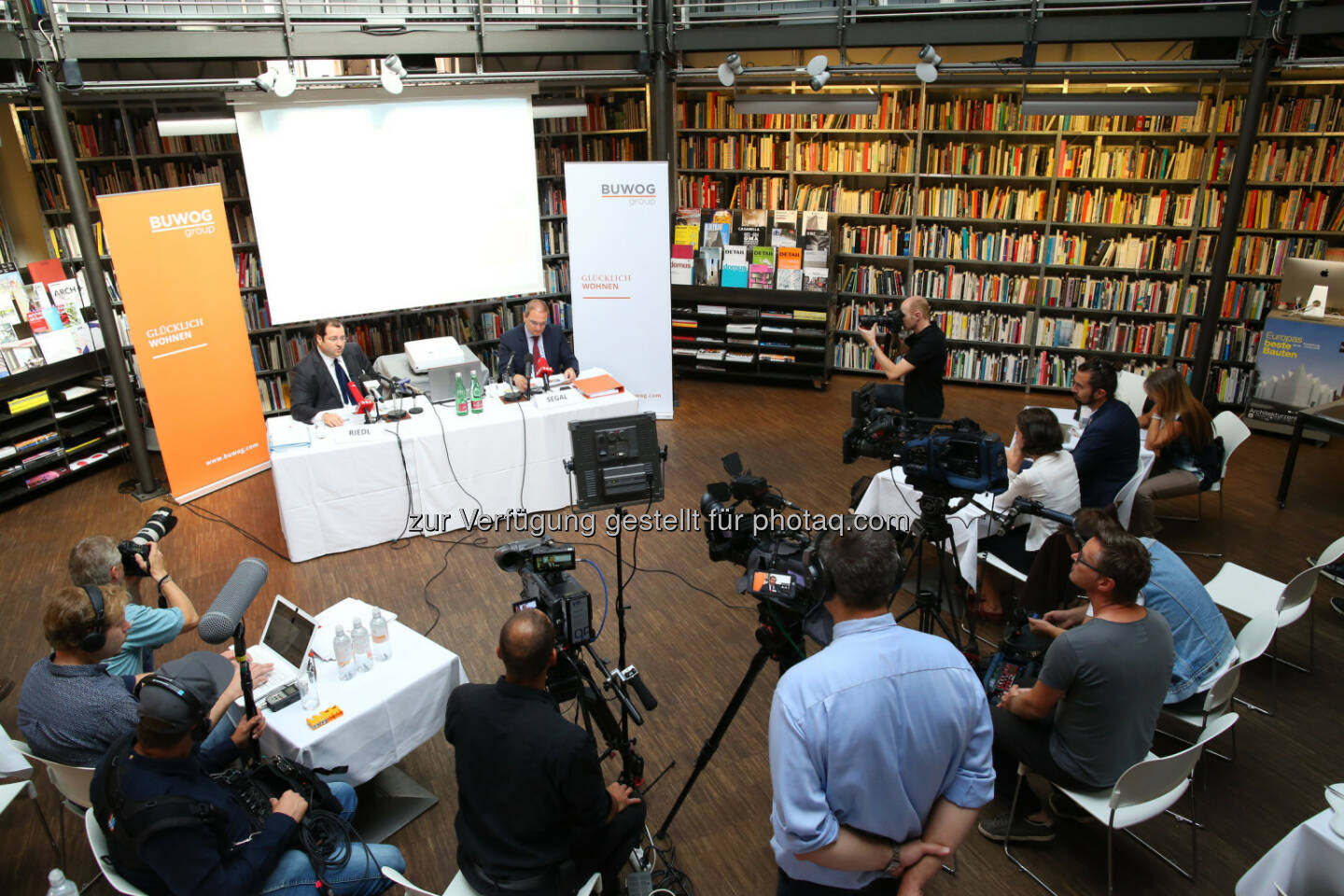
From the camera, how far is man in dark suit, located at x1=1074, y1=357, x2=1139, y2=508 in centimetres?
436

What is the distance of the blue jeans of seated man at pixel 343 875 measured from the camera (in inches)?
97.7

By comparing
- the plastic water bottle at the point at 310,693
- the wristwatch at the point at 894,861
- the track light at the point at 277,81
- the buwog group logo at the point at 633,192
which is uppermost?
the track light at the point at 277,81

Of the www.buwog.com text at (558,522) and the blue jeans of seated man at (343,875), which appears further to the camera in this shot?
the www.buwog.com text at (558,522)

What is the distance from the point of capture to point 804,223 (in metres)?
7.74

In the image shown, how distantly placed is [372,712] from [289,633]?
521mm

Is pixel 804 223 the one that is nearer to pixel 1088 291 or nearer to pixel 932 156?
pixel 932 156

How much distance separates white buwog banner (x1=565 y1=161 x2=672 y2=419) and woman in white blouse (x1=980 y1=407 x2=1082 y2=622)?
342cm

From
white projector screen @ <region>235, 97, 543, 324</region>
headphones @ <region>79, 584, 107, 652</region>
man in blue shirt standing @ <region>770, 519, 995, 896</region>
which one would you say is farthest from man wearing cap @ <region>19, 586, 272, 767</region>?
white projector screen @ <region>235, 97, 543, 324</region>

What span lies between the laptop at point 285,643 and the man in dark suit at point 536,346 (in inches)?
117

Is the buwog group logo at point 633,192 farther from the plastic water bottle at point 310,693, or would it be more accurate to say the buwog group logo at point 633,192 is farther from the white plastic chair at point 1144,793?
the white plastic chair at point 1144,793

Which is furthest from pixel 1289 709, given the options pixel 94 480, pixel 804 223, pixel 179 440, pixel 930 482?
pixel 94 480

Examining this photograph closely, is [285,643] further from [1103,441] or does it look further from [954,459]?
[1103,441]

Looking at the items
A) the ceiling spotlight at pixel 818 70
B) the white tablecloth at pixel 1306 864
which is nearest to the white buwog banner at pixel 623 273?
the ceiling spotlight at pixel 818 70

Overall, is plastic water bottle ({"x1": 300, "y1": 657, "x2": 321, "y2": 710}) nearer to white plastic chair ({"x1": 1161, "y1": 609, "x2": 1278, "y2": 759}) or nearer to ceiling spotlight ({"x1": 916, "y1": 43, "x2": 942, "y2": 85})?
white plastic chair ({"x1": 1161, "y1": 609, "x2": 1278, "y2": 759})
